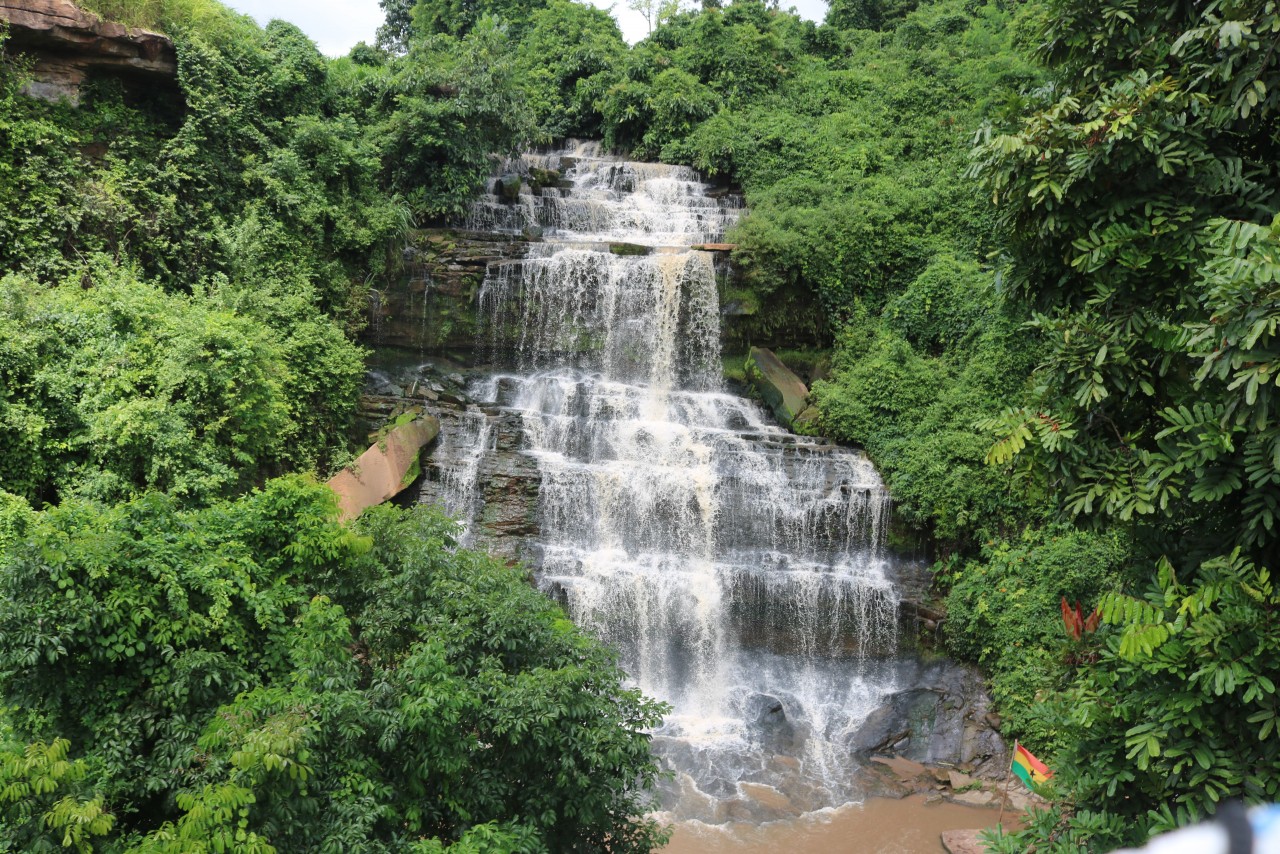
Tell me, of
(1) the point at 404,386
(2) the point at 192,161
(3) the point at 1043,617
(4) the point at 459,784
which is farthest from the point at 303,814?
(2) the point at 192,161

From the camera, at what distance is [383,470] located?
12875mm

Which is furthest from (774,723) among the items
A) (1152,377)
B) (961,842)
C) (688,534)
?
(1152,377)

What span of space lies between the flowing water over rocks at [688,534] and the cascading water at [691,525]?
0.09 ft

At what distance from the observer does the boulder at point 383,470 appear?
41.1 ft

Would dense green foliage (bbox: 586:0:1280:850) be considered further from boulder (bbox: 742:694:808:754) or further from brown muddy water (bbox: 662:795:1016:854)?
boulder (bbox: 742:694:808:754)

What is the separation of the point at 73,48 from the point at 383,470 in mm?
7799

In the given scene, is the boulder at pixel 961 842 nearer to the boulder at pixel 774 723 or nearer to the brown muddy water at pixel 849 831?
the brown muddy water at pixel 849 831

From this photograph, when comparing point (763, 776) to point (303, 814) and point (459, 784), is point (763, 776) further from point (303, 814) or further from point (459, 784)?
point (303, 814)

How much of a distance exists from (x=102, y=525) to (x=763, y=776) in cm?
784

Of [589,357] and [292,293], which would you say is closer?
[292,293]

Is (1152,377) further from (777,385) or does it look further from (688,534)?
(777,385)

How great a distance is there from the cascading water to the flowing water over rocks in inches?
1.1

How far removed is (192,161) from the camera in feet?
45.7

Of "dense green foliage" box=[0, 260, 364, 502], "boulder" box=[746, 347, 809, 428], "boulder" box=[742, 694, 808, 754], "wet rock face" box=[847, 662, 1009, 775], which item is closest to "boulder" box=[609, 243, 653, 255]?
"boulder" box=[746, 347, 809, 428]
